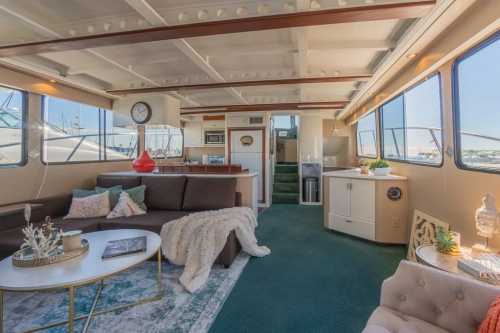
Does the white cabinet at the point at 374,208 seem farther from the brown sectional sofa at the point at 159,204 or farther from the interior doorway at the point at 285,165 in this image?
the interior doorway at the point at 285,165

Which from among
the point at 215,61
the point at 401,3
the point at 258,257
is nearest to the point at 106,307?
the point at 258,257

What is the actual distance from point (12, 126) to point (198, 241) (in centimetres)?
295

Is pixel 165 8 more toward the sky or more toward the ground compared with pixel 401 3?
more toward the sky

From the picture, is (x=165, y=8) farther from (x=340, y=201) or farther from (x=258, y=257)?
(x=340, y=201)

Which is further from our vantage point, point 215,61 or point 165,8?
point 215,61

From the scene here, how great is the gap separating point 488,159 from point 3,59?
5189 millimetres

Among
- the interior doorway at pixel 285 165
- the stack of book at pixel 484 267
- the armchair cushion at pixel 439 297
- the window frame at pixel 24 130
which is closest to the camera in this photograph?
the armchair cushion at pixel 439 297

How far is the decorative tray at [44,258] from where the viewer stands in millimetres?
1669

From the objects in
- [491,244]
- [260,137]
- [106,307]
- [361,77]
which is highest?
[361,77]

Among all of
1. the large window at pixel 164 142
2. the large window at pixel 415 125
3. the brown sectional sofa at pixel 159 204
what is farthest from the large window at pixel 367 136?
the large window at pixel 164 142

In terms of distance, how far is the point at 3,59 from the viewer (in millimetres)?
2842

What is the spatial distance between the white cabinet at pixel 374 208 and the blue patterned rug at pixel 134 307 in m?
2.14

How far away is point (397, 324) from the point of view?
1.18 metres

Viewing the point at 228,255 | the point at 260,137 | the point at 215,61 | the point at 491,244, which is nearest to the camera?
the point at 491,244
